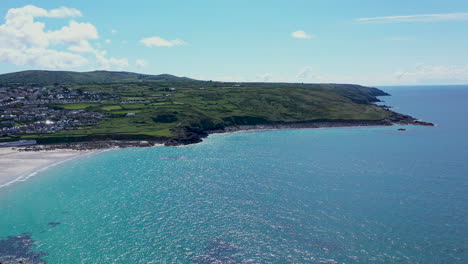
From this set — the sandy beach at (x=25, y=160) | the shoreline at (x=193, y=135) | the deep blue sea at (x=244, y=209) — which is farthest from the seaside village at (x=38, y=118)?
the deep blue sea at (x=244, y=209)

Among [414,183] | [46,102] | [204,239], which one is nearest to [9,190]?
[204,239]

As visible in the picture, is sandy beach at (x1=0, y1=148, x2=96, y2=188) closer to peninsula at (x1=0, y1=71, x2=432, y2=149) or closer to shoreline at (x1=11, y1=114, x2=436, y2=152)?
shoreline at (x1=11, y1=114, x2=436, y2=152)

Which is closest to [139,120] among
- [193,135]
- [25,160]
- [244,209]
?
[193,135]

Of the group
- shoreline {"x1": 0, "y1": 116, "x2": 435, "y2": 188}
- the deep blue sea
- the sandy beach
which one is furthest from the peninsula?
the deep blue sea

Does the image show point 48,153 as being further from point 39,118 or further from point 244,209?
point 244,209

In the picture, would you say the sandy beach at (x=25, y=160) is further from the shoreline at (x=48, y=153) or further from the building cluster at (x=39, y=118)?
the building cluster at (x=39, y=118)

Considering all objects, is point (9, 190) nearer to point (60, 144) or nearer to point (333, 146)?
point (60, 144)

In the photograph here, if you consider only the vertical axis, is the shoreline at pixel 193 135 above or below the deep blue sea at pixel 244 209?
above
